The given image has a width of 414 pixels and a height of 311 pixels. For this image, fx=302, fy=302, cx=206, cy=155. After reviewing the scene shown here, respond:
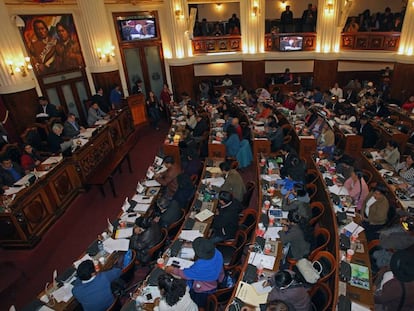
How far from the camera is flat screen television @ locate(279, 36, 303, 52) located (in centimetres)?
1625

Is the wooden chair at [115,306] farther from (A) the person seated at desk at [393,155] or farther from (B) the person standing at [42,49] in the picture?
(B) the person standing at [42,49]

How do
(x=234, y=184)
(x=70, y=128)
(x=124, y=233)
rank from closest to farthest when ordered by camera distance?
(x=124, y=233) → (x=234, y=184) → (x=70, y=128)

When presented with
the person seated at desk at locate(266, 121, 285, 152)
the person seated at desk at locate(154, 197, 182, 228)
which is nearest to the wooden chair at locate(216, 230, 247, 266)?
the person seated at desk at locate(154, 197, 182, 228)

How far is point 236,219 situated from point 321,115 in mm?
7262

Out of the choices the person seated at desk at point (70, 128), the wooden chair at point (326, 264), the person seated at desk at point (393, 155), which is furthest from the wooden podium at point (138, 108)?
the wooden chair at point (326, 264)

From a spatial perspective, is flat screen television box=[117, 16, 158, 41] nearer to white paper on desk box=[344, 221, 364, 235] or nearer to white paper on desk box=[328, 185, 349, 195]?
white paper on desk box=[328, 185, 349, 195]

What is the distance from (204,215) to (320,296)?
2915 mm

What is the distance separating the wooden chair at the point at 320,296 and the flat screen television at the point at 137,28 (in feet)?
49.7

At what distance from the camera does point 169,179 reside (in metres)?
7.96

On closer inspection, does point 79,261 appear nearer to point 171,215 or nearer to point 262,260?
point 171,215

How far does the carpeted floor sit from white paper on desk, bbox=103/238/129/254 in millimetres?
991

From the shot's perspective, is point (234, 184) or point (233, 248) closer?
point (233, 248)

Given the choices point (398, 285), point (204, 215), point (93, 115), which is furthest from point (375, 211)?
point (93, 115)

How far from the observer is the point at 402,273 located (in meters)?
4.20
